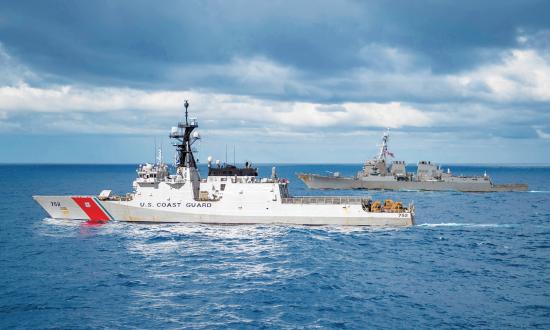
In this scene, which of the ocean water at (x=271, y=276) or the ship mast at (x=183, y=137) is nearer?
the ocean water at (x=271, y=276)

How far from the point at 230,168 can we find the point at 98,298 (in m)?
20.7

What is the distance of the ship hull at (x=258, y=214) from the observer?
39000mm

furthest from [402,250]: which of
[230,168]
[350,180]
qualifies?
[350,180]

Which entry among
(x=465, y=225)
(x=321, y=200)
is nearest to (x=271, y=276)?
(x=321, y=200)

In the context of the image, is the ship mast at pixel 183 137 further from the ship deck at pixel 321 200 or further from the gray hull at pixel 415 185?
the gray hull at pixel 415 185

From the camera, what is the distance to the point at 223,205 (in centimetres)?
3916

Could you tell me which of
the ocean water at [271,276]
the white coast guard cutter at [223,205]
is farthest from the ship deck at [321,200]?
the ocean water at [271,276]

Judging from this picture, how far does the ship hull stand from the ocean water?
0.87 meters

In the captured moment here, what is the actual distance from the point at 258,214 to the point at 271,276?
13538mm

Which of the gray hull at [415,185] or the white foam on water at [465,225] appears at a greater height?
the gray hull at [415,185]

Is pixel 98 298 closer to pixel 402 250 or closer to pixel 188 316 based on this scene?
pixel 188 316

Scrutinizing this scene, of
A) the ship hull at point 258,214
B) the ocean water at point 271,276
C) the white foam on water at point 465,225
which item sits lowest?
the ocean water at point 271,276

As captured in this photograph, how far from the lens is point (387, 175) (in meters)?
86.8

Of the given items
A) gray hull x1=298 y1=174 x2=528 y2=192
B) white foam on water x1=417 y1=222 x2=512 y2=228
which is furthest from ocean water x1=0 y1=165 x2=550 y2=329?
gray hull x1=298 y1=174 x2=528 y2=192
